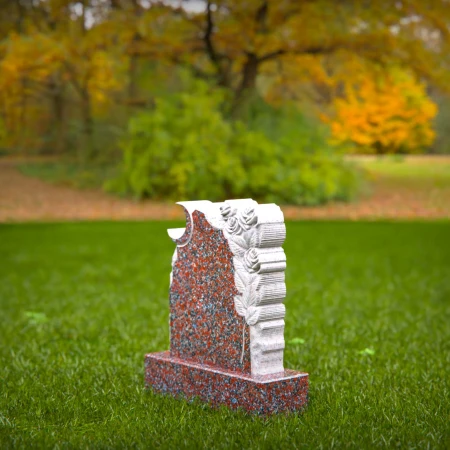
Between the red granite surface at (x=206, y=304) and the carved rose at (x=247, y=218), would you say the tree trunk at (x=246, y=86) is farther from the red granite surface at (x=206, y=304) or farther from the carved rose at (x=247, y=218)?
the carved rose at (x=247, y=218)

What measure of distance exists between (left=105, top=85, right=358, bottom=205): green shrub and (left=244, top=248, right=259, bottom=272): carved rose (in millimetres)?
17202

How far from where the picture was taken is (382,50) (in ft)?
81.6

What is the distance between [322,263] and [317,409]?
8.38 metres

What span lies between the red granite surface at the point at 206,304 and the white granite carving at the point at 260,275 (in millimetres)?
70

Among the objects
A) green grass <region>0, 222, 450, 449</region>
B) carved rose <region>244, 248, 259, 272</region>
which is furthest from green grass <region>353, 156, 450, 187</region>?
carved rose <region>244, 248, 259, 272</region>

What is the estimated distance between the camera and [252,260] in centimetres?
504

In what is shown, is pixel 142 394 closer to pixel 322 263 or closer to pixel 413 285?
pixel 413 285

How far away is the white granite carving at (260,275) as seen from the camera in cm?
503

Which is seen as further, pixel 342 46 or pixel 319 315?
pixel 342 46

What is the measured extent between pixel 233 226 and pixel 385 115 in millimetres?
25725

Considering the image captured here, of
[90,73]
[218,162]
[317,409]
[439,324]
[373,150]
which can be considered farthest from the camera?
[373,150]

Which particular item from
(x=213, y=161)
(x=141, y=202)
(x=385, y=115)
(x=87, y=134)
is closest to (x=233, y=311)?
(x=213, y=161)

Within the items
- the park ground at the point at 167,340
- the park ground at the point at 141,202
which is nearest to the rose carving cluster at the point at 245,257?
the park ground at the point at 167,340

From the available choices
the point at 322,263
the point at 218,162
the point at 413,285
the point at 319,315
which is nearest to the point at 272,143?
the point at 218,162
